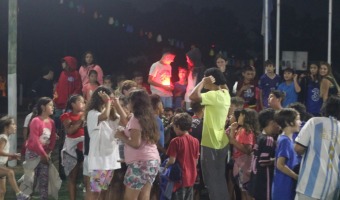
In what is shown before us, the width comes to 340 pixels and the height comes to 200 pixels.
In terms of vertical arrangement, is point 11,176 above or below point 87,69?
below

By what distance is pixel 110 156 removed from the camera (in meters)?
7.81

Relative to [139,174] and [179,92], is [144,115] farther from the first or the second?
[179,92]

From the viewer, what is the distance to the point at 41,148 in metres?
8.80

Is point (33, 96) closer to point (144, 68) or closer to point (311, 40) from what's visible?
point (144, 68)

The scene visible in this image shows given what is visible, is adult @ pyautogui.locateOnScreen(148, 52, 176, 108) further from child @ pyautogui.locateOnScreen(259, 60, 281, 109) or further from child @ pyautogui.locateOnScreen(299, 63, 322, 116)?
child @ pyautogui.locateOnScreen(299, 63, 322, 116)

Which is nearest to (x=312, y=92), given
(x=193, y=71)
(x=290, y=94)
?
(x=290, y=94)

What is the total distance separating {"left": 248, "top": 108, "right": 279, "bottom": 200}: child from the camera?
7.06m

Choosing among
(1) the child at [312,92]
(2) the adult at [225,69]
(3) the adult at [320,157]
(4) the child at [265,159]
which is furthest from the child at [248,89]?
(3) the adult at [320,157]

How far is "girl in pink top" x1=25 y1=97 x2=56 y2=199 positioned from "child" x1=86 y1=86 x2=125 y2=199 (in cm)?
125

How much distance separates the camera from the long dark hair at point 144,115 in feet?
23.3

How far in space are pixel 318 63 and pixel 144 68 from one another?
8775 millimetres

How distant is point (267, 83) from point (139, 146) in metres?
5.09

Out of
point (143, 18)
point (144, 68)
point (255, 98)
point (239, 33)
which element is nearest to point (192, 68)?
point (255, 98)

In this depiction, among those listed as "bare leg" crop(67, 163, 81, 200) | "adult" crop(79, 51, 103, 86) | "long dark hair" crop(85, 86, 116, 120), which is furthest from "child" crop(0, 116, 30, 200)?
"adult" crop(79, 51, 103, 86)
